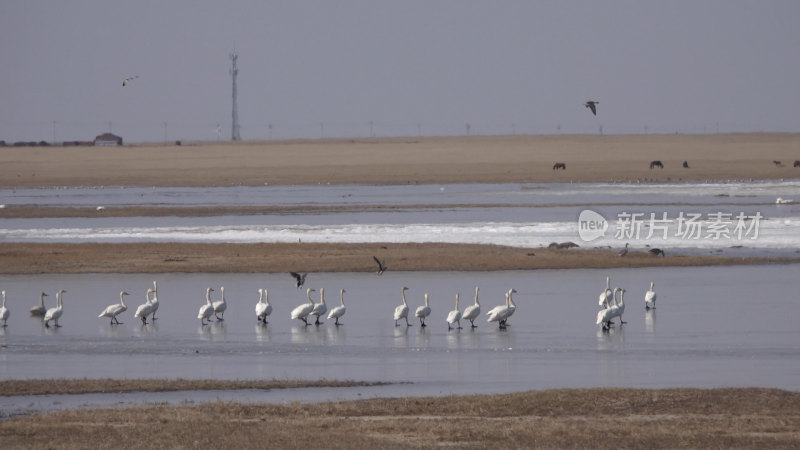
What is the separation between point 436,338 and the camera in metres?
20.3

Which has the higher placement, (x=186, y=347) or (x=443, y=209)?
(x=443, y=209)

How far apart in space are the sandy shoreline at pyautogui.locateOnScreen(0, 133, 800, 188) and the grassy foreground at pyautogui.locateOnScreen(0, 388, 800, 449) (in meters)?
66.8

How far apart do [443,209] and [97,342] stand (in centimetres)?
3226

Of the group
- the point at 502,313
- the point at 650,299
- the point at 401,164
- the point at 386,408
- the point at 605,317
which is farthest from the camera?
the point at 401,164

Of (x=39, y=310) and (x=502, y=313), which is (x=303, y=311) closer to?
(x=502, y=313)

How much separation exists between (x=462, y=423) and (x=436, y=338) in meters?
7.67

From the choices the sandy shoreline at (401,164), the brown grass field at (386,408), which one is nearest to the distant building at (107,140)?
the sandy shoreline at (401,164)

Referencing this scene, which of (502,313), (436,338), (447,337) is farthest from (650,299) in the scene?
(436,338)

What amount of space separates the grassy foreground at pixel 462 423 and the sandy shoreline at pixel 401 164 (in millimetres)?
66827

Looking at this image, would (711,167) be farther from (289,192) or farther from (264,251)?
(264,251)

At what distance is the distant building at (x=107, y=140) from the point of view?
189 m

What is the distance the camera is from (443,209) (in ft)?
170

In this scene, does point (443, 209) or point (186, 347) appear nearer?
point (186, 347)

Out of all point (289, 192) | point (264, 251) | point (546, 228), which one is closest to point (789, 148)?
point (289, 192)
